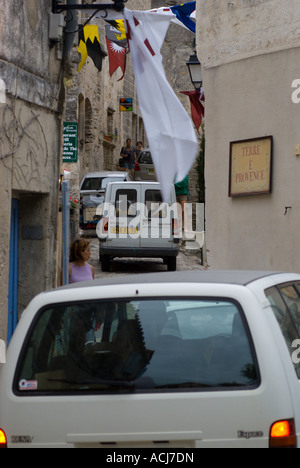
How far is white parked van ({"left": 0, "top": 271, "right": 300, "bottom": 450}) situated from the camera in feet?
11.6

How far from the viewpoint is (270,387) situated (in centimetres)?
354

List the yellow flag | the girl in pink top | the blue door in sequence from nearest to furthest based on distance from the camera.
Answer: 1. the girl in pink top
2. the blue door
3. the yellow flag

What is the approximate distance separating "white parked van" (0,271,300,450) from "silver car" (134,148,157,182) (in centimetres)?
2743

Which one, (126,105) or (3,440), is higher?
(126,105)

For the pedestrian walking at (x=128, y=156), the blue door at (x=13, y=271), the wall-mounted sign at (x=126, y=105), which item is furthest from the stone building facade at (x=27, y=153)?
the wall-mounted sign at (x=126, y=105)

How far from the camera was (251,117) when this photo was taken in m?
10.9

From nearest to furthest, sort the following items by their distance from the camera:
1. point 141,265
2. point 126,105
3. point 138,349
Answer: point 138,349 → point 141,265 → point 126,105

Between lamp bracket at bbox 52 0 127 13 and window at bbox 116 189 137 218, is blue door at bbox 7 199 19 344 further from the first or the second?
window at bbox 116 189 137 218

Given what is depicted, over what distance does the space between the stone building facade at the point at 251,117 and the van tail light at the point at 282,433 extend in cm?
693

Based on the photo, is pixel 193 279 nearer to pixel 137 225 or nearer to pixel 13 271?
pixel 13 271

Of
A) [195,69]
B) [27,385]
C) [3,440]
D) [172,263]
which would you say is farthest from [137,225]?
[3,440]

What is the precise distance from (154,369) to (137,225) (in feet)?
47.0

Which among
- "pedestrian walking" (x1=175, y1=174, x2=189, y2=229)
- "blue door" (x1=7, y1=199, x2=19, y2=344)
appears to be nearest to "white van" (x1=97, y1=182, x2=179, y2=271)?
"pedestrian walking" (x1=175, y1=174, x2=189, y2=229)

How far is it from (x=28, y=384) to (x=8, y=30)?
206 inches
